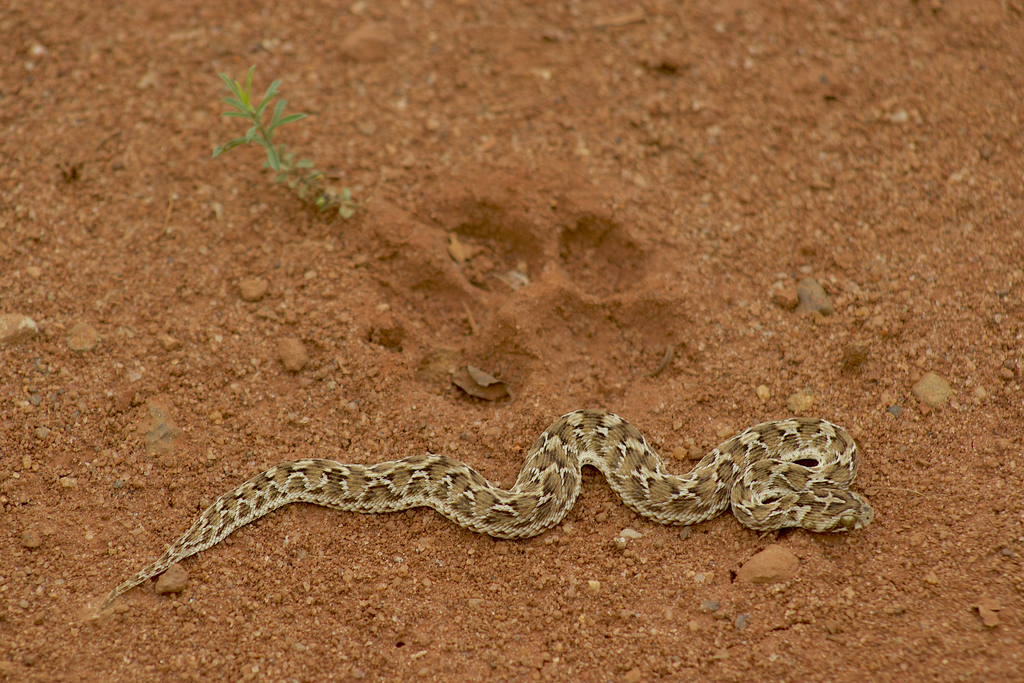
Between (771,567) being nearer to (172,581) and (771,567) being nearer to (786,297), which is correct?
(786,297)

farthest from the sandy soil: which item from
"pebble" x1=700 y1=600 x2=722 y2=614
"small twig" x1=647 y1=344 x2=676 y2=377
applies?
"small twig" x1=647 y1=344 x2=676 y2=377

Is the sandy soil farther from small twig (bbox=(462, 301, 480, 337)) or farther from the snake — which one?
the snake

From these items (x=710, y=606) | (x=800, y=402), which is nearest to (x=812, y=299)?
(x=800, y=402)

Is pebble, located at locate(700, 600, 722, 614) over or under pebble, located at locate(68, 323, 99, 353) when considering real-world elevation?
under

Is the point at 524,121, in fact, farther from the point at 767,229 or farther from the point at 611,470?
the point at 611,470

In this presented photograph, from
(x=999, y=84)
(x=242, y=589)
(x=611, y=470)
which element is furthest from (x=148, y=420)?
(x=999, y=84)

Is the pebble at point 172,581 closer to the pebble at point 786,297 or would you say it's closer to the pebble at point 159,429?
the pebble at point 159,429

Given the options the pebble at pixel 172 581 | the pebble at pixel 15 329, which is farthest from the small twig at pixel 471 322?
the pebble at pixel 15 329
